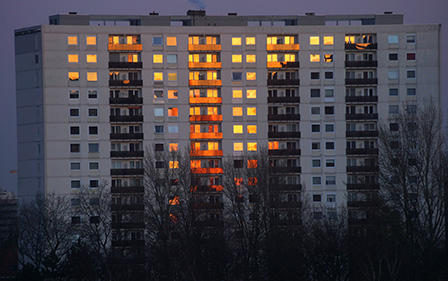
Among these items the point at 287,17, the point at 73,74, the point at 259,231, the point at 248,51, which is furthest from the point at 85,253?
the point at 287,17

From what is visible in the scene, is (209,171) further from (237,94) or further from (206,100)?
(237,94)

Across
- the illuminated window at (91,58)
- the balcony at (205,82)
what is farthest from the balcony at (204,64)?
the illuminated window at (91,58)

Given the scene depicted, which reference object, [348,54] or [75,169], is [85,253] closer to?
[75,169]

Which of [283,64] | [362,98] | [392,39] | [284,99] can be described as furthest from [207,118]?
[392,39]

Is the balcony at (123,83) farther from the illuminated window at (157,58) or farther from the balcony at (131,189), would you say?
the balcony at (131,189)

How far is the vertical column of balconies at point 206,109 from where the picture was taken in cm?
11706

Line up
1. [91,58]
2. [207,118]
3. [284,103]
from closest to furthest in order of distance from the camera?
[91,58]
[207,118]
[284,103]

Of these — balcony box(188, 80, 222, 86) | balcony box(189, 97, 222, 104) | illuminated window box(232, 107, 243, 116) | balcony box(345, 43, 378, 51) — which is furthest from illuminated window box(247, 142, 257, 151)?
balcony box(345, 43, 378, 51)

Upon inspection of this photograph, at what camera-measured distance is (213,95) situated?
11875 cm

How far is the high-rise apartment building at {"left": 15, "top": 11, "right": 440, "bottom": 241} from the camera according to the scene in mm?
116188

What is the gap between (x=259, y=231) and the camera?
96.6 m

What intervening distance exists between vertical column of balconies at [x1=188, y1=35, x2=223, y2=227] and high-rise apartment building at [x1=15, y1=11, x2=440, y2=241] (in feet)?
0.52

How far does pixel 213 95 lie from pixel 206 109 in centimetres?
226

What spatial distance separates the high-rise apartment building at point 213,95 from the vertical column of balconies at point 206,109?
0.16 meters
